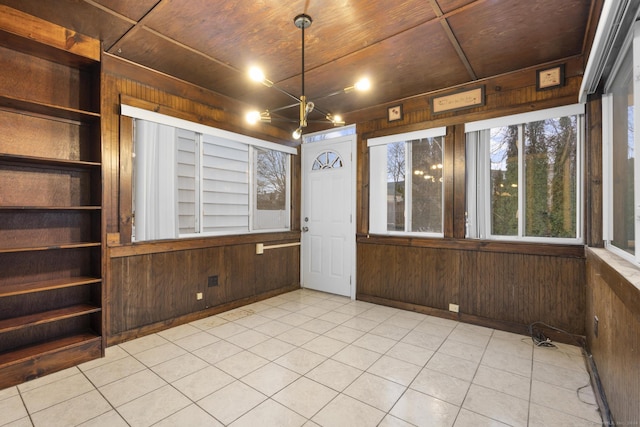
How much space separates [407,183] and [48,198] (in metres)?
3.74

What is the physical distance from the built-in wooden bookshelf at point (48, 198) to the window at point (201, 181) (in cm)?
42

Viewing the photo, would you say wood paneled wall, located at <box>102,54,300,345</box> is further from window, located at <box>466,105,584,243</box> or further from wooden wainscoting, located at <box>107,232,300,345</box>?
window, located at <box>466,105,584,243</box>

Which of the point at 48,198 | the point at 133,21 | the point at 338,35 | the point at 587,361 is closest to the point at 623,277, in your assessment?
the point at 587,361

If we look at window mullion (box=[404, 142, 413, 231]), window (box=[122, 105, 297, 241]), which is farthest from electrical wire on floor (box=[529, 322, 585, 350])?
window (box=[122, 105, 297, 241])

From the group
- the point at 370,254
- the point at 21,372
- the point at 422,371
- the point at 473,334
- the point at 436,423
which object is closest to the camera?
the point at 436,423

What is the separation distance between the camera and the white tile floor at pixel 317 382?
1842 mm

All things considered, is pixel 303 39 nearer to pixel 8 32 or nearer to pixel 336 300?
pixel 8 32

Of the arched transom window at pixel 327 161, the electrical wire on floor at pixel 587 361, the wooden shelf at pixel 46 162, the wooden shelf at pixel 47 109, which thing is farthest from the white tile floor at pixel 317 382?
the arched transom window at pixel 327 161

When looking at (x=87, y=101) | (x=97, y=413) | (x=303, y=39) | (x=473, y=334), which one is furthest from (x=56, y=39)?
(x=473, y=334)

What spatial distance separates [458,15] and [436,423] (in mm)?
2815

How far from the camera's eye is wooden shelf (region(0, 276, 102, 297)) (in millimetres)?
2164

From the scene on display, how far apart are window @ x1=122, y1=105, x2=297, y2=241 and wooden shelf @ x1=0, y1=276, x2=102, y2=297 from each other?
614 millimetres

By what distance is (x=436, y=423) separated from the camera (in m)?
1.79

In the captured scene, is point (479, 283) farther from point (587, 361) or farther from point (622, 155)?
point (622, 155)
